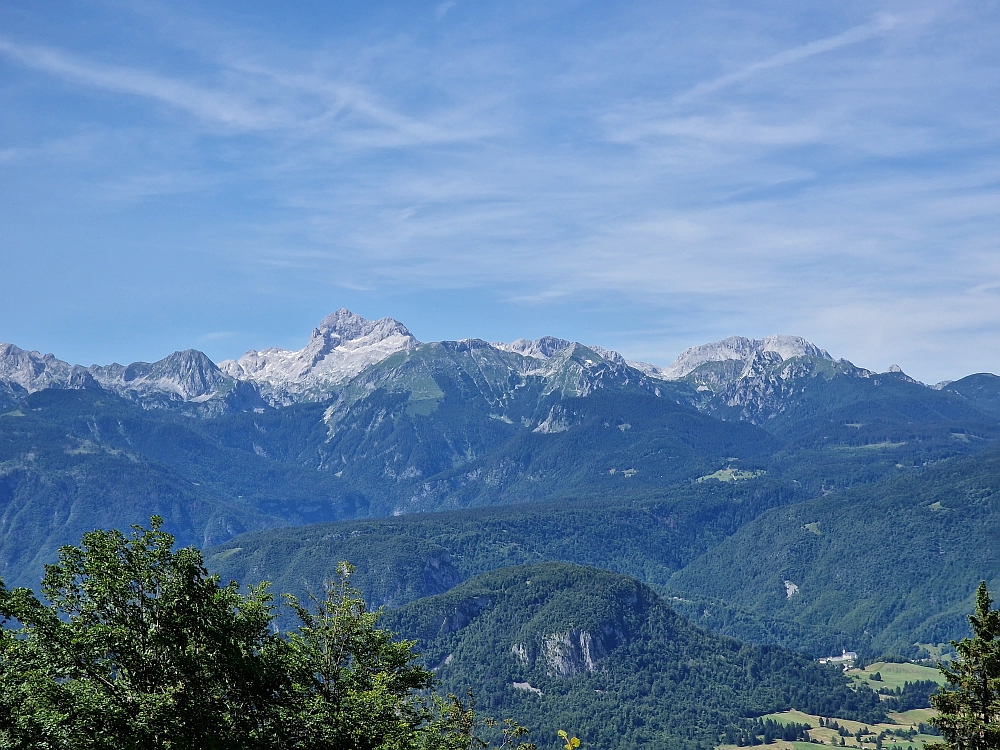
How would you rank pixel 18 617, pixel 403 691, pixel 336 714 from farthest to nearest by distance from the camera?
1. pixel 403 691
2. pixel 336 714
3. pixel 18 617

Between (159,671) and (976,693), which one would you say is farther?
(976,693)

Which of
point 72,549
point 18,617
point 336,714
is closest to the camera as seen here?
point 18,617

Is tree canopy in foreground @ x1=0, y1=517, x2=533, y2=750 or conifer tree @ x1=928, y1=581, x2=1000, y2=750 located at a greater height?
tree canopy in foreground @ x1=0, y1=517, x2=533, y2=750

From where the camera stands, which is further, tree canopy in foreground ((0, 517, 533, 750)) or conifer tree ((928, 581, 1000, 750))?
conifer tree ((928, 581, 1000, 750))

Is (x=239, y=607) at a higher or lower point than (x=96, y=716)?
higher

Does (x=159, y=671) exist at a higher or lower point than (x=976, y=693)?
higher

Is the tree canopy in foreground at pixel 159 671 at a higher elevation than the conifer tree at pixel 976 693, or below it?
higher

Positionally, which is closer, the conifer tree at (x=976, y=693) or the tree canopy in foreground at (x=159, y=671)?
the tree canopy in foreground at (x=159, y=671)

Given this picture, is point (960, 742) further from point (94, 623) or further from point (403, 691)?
point (94, 623)

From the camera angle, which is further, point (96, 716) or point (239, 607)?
point (239, 607)

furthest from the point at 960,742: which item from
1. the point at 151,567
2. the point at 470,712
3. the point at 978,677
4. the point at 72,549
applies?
the point at 72,549

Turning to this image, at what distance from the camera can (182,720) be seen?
156 feet

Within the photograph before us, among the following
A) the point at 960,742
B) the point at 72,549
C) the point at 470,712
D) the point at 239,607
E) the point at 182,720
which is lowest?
the point at 960,742

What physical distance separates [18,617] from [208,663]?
9.45 metres
